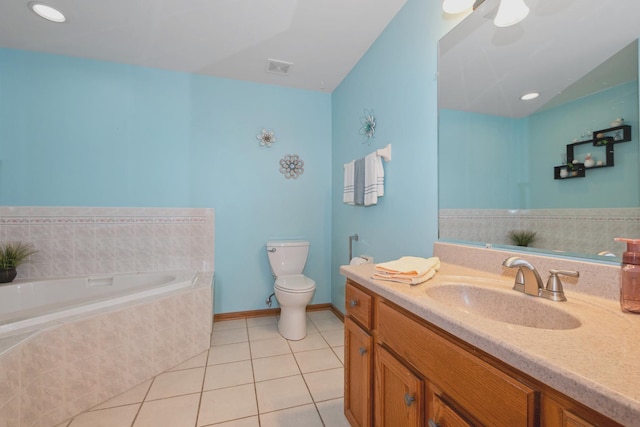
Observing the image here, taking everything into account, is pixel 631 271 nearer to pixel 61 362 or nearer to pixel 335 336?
pixel 335 336

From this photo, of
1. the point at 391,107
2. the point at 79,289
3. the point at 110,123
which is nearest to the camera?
the point at 391,107

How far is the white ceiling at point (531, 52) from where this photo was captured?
877mm

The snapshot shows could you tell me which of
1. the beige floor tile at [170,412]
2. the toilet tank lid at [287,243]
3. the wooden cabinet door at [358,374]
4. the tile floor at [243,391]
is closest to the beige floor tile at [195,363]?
the tile floor at [243,391]

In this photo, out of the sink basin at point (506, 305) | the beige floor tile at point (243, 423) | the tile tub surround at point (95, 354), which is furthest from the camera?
the beige floor tile at point (243, 423)

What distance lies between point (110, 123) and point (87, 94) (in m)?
0.29

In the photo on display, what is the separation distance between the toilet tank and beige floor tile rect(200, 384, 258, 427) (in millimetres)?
1109

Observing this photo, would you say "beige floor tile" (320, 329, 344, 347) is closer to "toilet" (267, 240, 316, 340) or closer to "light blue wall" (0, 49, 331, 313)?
"toilet" (267, 240, 316, 340)

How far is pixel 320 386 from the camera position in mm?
1719

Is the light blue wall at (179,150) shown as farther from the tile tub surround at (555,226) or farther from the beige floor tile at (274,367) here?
the tile tub surround at (555,226)

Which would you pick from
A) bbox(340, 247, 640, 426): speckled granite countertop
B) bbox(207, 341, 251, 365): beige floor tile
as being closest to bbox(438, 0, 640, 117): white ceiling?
bbox(340, 247, 640, 426): speckled granite countertop

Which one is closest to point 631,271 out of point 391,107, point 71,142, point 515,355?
point 515,355

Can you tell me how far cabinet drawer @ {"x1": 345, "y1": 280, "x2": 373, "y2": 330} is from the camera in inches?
44.6

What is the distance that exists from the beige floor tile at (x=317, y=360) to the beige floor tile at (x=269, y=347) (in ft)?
0.47

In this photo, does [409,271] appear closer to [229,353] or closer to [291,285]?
[291,285]
